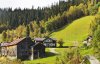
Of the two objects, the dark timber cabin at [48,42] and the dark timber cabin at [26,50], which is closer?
the dark timber cabin at [26,50]

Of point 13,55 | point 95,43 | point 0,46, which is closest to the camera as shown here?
Result: point 95,43

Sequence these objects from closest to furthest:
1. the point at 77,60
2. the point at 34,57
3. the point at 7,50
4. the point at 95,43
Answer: the point at 77,60, the point at 95,43, the point at 34,57, the point at 7,50

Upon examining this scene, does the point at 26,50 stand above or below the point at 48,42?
below

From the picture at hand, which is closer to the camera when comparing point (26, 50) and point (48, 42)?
point (26, 50)

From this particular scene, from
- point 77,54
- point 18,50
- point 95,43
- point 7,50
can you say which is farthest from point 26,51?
point 77,54

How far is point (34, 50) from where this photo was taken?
136 m

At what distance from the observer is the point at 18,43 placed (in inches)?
5468

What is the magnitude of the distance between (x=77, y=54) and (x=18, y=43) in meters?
69.1

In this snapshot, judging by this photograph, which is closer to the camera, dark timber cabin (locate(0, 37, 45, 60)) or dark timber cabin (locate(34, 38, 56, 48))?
dark timber cabin (locate(0, 37, 45, 60))

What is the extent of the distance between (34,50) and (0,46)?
1263 inches

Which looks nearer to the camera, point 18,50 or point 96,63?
point 96,63

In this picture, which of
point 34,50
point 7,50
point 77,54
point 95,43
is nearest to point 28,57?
point 34,50

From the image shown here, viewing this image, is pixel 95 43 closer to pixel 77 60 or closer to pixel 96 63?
pixel 96 63

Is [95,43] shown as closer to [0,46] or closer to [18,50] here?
[18,50]
